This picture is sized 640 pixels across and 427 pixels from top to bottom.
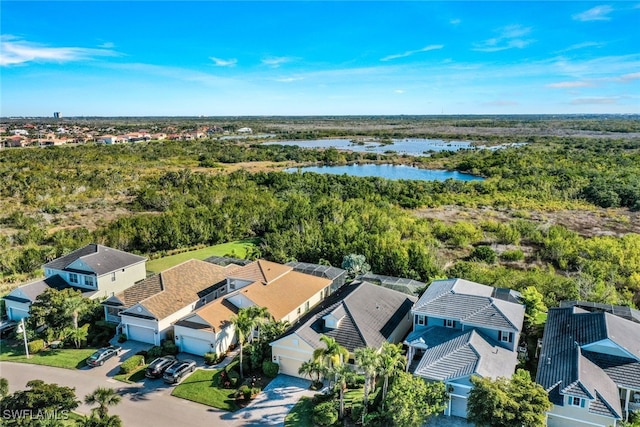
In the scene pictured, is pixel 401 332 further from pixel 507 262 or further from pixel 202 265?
pixel 507 262

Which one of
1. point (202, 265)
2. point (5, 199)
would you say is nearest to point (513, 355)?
point (202, 265)

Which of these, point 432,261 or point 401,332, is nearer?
point 401,332

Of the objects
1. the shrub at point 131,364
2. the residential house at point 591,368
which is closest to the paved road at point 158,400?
the shrub at point 131,364

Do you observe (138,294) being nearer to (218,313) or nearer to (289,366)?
(218,313)

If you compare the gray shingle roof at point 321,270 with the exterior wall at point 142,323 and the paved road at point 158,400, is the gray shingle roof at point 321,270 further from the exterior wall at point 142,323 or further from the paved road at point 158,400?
the exterior wall at point 142,323

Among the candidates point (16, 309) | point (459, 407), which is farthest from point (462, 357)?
point (16, 309)

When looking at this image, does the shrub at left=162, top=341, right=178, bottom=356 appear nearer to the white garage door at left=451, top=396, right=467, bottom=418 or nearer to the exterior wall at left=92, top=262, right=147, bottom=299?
the exterior wall at left=92, top=262, right=147, bottom=299
